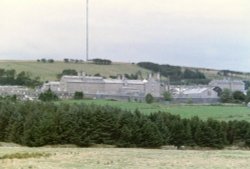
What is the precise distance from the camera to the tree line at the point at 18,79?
543ft

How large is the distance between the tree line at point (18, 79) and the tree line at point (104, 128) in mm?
106255

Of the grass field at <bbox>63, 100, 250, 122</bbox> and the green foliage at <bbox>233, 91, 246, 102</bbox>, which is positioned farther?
the green foliage at <bbox>233, 91, 246, 102</bbox>

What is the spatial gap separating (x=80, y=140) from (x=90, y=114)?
3.26 metres

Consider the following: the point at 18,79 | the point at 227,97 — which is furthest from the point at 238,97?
the point at 18,79

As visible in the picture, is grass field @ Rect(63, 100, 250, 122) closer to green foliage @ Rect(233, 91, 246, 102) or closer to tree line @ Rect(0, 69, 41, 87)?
green foliage @ Rect(233, 91, 246, 102)

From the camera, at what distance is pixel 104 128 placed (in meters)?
52.5

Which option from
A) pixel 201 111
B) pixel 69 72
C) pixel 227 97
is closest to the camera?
pixel 201 111

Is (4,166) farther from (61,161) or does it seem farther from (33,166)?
(61,161)

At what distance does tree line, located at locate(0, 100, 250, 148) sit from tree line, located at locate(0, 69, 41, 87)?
106255 mm

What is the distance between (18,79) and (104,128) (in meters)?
119

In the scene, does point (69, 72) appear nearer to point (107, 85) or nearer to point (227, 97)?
point (107, 85)

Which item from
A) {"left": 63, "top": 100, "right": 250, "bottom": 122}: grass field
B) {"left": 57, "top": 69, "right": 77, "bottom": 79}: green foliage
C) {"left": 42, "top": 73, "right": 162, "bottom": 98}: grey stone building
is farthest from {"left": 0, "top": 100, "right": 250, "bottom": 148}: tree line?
{"left": 57, "top": 69, "right": 77, "bottom": 79}: green foliage

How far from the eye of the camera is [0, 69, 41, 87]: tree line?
543 feet

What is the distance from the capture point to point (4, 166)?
23.0 meters
